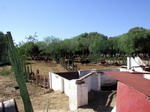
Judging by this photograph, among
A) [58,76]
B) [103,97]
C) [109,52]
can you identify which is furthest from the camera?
[109,52]

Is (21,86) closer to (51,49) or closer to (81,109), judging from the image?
(81,109)

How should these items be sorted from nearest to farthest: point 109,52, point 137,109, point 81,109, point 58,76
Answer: point 137,109 < point 81,109 < point 58,76 < point 109,52

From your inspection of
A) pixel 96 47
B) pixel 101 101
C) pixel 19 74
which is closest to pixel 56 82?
pixel 101 101

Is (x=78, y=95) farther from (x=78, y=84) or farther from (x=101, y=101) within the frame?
(x=101, y=101)

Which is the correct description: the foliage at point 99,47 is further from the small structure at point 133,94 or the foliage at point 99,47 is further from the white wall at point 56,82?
the small structure at point 133,94

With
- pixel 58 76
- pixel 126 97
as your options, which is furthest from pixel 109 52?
pixel 126 97

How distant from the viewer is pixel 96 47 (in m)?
67.4

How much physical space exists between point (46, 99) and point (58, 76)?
2588mm

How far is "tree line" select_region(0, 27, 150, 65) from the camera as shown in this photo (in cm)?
5247

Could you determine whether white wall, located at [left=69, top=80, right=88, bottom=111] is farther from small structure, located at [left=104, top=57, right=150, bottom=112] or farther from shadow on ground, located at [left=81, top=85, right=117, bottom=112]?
small structure, located at [left=104, top=57, right=150, bottom=112]

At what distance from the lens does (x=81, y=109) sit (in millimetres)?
12281

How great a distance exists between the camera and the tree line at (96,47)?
52469 millimetres

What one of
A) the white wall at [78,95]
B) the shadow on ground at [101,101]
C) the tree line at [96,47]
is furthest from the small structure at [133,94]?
the tree line at [96,47]

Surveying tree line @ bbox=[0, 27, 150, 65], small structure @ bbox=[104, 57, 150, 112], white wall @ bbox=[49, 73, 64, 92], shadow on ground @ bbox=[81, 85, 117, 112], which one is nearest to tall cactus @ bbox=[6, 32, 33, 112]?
small structure @ bbox=[104, 57, 150, 112]
